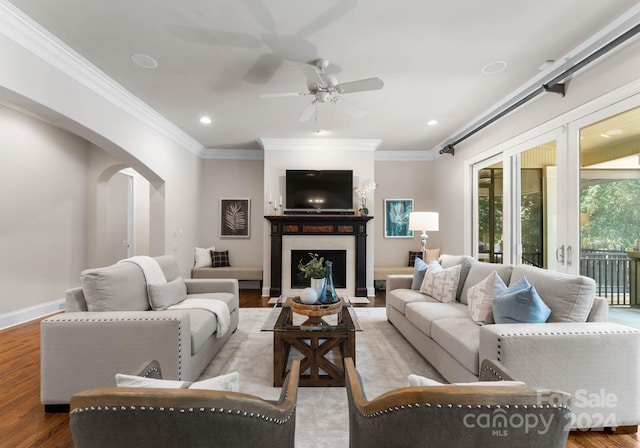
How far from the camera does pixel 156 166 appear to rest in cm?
471

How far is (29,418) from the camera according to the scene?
2.08 meters

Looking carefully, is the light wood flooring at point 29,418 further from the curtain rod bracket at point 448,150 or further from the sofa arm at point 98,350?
the curtain rod bracket at point 448,150

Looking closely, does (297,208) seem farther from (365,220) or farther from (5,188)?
(5,188)

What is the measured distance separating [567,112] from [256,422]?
3831 mm

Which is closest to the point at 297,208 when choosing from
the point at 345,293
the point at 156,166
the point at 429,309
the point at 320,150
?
the point at 320,150

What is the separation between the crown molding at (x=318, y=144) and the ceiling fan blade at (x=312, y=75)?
2.68 meters

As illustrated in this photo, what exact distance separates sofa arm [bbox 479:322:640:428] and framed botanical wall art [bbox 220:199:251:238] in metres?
5.49

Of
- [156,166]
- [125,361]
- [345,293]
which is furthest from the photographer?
[345,293]

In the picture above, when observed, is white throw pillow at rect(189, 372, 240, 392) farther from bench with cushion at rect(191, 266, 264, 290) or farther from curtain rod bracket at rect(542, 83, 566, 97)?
bench with cushion at rect(191, 266, 264, 290)

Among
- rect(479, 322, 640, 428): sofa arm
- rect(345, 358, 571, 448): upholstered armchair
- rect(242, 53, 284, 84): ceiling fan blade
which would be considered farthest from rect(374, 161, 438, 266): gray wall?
rect(345, 358, 571, 448): upholstered armchair

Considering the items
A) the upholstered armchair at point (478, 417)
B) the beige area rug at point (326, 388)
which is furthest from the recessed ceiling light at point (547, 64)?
the upholstered armchair at point (478, 417)

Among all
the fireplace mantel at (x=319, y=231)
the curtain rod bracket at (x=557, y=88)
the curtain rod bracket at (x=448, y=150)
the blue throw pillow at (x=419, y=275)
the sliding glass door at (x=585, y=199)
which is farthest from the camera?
the fireplace mantel at (x=319, y=231)

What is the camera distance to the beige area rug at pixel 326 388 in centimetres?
196

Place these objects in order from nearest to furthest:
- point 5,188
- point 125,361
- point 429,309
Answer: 1. point 125,361
2. point 429,309
3. point 5,188
